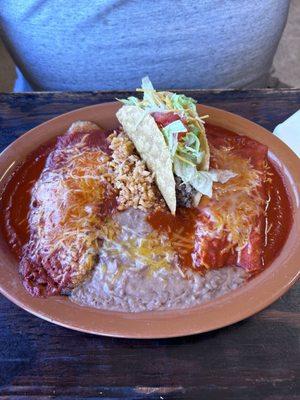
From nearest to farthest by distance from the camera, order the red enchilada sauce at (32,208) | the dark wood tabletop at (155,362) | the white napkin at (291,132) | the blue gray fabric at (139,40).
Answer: the dark wood tabletop at (155,362) → the red enchilada sauce at (32,208) → the white napkin at (291,132) → the blue gray fabric at (139,40)

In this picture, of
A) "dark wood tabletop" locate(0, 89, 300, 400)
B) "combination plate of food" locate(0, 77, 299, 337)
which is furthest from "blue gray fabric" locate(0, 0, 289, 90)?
"dark wood tabletop" locate(0, 89, 300, 400)

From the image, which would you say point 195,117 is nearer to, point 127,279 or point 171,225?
point 171,225

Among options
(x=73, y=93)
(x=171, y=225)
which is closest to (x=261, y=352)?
(x=171, y=225)

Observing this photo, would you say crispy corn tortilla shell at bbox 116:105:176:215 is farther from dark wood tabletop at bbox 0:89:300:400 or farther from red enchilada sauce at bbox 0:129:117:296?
dark wood tabletop at bbox 0:89:300:400

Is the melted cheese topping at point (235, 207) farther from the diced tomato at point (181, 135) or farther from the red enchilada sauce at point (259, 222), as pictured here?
the diced tomato at point (181, 135)

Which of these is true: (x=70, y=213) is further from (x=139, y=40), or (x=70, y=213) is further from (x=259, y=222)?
(x=139, y=40)

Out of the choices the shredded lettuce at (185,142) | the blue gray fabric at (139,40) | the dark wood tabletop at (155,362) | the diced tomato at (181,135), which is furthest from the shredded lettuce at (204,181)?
the blue gray fabric at (139,40)
